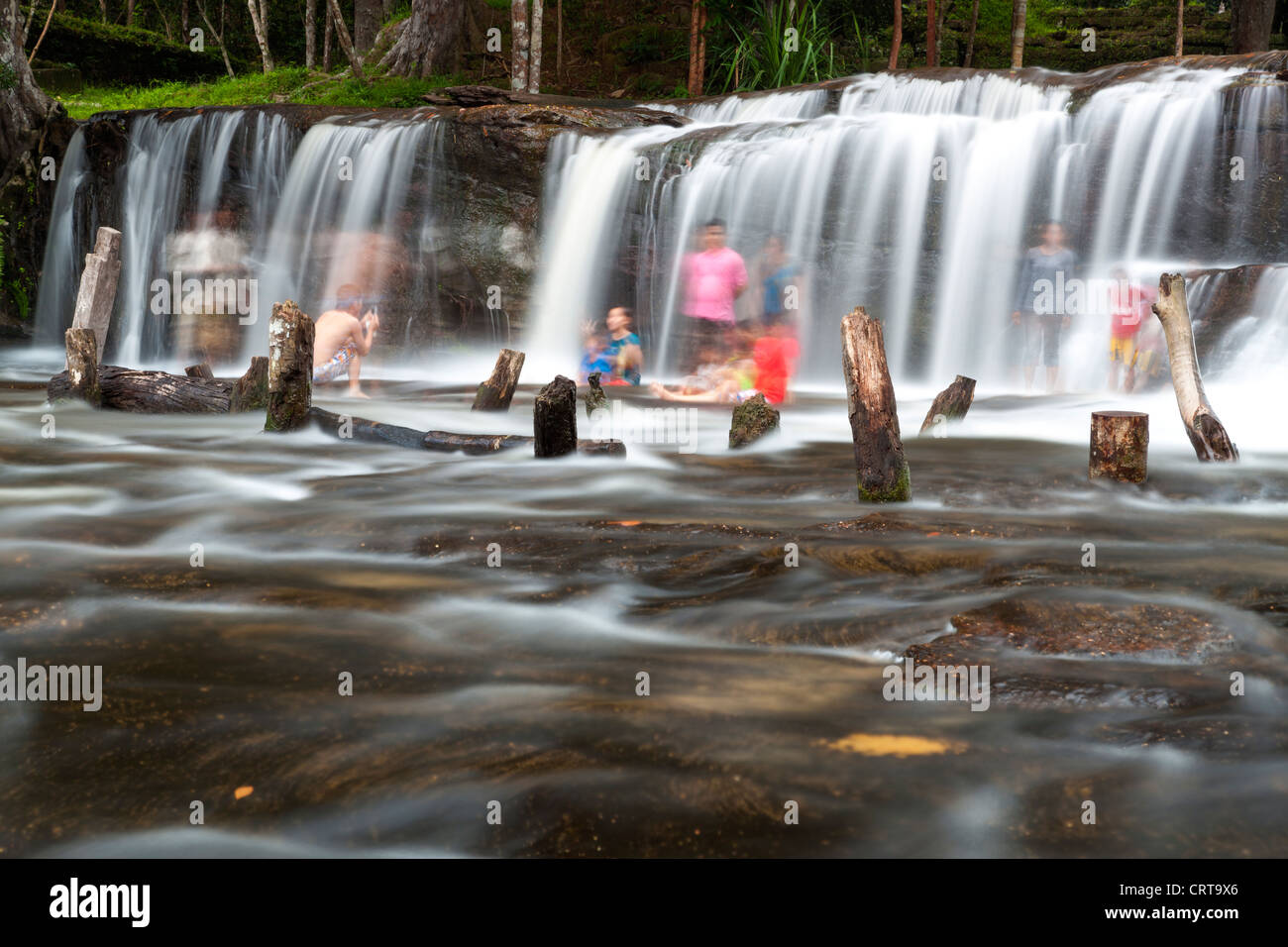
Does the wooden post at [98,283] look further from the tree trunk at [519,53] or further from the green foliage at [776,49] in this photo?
the green foliage at [776,49]

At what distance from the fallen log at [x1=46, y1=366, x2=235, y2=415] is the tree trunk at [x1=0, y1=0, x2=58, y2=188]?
8.76m

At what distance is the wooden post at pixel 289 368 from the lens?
8805 millimetres

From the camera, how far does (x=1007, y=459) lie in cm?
884

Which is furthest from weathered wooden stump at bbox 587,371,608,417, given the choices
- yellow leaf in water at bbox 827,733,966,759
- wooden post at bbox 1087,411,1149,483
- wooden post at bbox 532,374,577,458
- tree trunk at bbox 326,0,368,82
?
tree trunk at bbox 326,0,368,82

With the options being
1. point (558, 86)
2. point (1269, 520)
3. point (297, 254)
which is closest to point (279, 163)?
point (297, 254)

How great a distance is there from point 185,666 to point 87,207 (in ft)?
51.4

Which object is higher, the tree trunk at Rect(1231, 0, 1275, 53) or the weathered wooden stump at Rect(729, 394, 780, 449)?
the tree trunk at Rect(1231, 0, 1275, 53)

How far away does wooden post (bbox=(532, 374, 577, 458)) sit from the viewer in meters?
8.25

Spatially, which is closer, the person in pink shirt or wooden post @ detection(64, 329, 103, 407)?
wooden post @ detection(64, 329, 103, 407)

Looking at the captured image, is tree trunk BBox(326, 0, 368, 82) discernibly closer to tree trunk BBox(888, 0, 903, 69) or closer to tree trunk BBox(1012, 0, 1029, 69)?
tree trunk BBox(888, 0, 903, 69)

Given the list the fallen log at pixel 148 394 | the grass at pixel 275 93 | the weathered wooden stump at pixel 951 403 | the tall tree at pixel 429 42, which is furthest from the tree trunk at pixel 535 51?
the weathered wooden stump at pixel 951 403

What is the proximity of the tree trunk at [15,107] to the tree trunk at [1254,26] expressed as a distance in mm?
19035

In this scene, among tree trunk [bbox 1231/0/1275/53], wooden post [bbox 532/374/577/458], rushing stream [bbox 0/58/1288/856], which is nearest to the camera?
rushing stream [bbox 0/58/1288/856]
